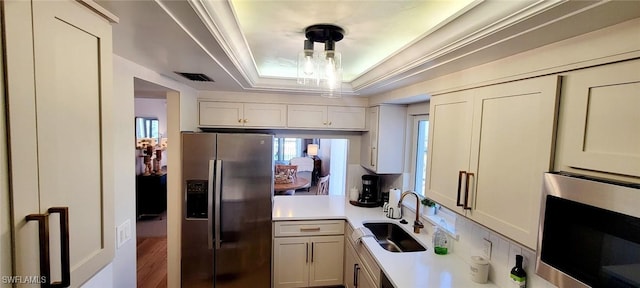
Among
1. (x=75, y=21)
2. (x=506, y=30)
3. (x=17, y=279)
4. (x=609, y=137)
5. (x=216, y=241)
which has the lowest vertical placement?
(x=216, y=241)

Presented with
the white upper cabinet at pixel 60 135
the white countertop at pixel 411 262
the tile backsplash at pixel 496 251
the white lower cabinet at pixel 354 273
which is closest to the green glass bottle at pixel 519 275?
the tile backsplash at pixel 496 251

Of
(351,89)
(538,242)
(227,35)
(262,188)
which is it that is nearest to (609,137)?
(538,242)

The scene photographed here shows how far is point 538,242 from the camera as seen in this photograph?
3.61 feet

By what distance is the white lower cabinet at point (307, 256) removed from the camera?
2842 millimetres

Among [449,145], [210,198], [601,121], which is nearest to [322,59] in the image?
[449,145]

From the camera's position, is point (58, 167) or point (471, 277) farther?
point (471, 277)

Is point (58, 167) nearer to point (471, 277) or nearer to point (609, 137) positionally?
point (609, 137)

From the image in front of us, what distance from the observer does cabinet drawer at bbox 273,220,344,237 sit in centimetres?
283

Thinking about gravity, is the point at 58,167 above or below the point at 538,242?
above

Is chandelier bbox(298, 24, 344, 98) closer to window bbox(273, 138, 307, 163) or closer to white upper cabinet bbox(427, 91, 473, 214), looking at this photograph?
white upper cabinet bbox(427, 91, 473, 214)

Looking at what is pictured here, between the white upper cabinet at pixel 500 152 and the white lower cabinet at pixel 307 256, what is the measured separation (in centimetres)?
143

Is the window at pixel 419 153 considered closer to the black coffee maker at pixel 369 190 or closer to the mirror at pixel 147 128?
the black coffee maker at pixel 369 190

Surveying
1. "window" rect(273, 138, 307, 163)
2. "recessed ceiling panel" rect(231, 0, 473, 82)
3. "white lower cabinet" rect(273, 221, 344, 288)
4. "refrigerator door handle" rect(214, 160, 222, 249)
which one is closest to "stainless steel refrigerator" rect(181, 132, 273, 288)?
Result: "refrigerator door handle" rect(214, 160, 222, 249)

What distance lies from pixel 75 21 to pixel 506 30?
1.39m
